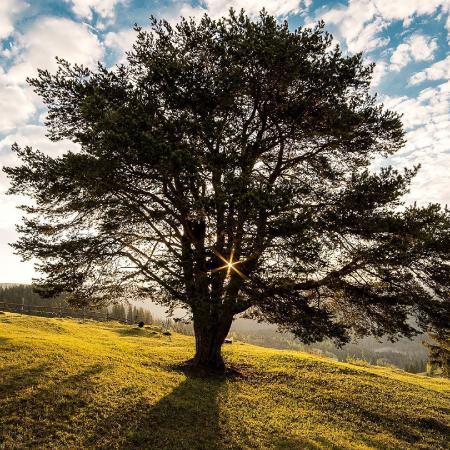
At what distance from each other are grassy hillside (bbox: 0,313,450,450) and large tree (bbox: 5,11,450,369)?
9.66 feet

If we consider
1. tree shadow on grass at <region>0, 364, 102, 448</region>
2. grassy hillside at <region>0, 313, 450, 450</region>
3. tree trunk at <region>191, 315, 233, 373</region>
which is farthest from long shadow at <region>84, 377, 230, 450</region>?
tree trunk at <region>191, 315, 233, 373</region>

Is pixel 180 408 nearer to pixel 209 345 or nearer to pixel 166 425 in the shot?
pixel 166 425

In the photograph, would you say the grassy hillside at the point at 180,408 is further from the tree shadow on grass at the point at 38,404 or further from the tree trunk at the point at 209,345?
the tree trunk at the point at 209,345

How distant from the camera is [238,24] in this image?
13.8 m

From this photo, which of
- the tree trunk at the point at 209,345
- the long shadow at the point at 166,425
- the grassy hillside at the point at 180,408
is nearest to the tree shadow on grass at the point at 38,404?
the grassy hillside at the point at 180,408

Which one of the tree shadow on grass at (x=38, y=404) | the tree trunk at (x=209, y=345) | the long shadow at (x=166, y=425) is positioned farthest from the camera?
the tree trunk at (x=209, y=345)

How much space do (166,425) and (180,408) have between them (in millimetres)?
1481

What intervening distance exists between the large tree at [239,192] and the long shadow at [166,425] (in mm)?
2968

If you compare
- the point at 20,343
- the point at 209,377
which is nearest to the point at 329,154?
the point at 209,377

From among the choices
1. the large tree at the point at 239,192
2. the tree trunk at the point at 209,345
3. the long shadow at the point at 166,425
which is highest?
the large tree at the point at 239,192

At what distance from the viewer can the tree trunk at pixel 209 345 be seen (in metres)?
16.9

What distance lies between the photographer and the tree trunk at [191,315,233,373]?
16936 mm

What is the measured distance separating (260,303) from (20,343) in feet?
37.9

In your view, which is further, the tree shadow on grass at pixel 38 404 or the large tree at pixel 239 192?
the large tree at pixel 239 192
